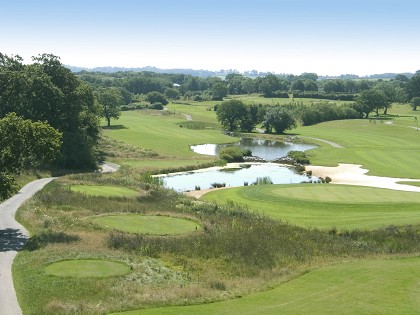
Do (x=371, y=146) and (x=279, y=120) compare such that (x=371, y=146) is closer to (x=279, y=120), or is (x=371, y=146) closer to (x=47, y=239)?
(x=279, y=120)

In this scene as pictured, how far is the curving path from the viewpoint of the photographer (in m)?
22.3

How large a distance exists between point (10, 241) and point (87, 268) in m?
8.24

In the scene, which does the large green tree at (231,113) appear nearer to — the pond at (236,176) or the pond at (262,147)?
the pond at (262,147)

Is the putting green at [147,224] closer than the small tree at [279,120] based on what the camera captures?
Yes

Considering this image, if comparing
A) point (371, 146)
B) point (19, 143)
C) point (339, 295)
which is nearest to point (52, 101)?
point (19, 143)

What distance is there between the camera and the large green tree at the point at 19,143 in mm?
33344

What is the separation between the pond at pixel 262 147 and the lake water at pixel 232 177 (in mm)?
14353

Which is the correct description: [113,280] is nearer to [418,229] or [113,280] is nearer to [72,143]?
[418,229]

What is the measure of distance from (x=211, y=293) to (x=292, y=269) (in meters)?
7.44

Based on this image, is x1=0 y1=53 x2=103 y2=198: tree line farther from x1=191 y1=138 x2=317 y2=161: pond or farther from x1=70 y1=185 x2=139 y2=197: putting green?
x1=191 y1=138 x2=317 y2=161: pond

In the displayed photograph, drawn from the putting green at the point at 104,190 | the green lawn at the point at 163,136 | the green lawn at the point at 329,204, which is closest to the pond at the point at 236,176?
the green lawn at the point at 163,136

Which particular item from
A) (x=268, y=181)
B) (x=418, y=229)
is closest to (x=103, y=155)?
(x=268, y=181)

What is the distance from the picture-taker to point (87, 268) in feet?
89.8

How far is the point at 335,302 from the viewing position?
71.6ft
